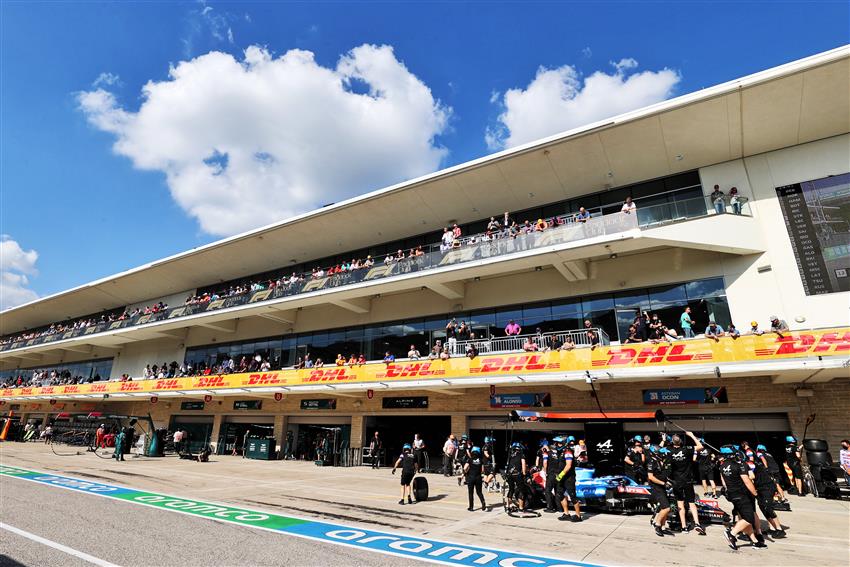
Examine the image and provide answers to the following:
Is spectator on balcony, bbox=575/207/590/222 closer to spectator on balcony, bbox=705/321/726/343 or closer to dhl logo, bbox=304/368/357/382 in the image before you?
spectator on balcony, bbox=705/321/726/343

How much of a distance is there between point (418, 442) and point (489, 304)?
725 centimetres

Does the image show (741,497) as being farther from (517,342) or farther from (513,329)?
(513,329)

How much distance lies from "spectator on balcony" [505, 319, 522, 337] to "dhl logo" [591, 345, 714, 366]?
544 centimetres

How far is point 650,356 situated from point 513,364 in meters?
4.51

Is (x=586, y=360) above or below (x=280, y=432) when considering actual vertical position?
above

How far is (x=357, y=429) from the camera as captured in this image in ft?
74.6

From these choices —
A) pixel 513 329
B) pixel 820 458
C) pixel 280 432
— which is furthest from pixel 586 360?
pixel 280 432

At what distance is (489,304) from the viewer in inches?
827

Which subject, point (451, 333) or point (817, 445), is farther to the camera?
point (451, 333)

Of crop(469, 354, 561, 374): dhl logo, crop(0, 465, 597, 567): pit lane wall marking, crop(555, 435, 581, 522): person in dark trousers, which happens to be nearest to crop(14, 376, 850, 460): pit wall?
crop(469, 354, 561, 374): dhl logo

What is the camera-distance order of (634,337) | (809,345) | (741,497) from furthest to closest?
(634,337) < (809,345) < (741,497)

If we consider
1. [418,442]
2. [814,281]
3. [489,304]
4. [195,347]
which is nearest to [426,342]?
[489,304]

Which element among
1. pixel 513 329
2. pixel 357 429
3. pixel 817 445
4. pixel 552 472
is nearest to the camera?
pixel 552 472

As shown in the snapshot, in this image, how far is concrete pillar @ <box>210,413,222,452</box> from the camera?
28.7m
